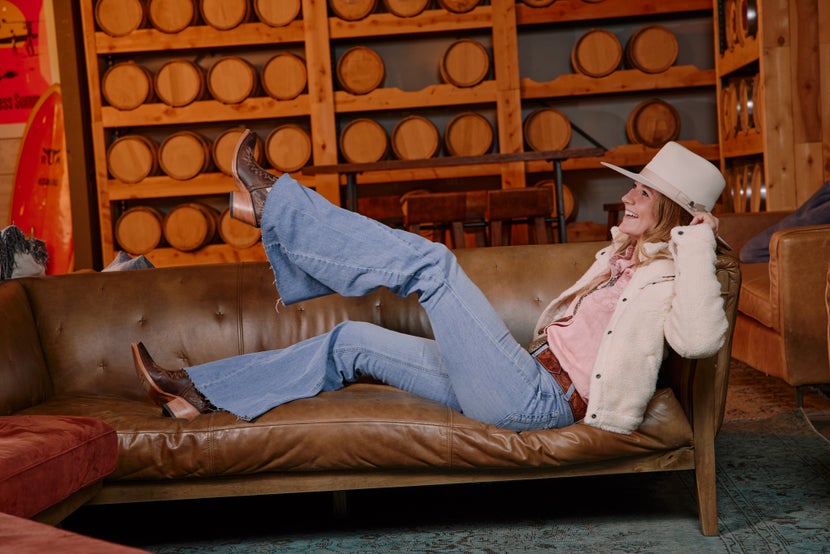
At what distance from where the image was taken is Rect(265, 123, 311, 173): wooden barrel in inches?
261

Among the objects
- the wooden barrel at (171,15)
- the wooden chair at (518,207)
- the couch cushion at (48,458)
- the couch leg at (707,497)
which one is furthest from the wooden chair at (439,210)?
the couch cushion at (48,458)

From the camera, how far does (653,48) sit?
6473 mm

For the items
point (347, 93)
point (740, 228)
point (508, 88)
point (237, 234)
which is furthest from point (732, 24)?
point (237, 234)

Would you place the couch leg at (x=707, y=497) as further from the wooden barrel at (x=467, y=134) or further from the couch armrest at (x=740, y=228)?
the wooden barrel at (x=467, y=134)

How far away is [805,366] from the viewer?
3.41 metres

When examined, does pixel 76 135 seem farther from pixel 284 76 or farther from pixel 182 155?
pixel 284 76

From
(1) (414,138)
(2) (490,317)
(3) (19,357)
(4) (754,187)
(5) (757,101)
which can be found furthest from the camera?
(1) (414,138)

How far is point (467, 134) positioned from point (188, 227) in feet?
6.94

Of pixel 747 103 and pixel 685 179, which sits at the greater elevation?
pixel 747 103

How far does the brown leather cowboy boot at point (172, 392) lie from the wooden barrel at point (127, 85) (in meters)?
4.67

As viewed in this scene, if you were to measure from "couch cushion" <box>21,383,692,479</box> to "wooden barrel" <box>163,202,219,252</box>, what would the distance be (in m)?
4.53

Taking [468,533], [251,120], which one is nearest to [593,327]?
[468,533]

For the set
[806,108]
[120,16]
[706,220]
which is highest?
[120,16]

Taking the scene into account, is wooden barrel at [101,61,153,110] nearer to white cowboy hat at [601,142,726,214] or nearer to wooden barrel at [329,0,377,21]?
wooden barrel at [329,0,377,21]
